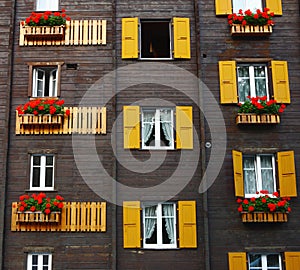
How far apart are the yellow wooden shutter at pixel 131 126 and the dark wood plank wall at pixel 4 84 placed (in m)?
4.65

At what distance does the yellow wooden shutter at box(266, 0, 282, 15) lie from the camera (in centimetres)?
2385

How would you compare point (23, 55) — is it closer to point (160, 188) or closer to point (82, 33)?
point (82, 33)

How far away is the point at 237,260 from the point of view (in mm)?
21031

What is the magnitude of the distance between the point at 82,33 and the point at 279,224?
10.9m

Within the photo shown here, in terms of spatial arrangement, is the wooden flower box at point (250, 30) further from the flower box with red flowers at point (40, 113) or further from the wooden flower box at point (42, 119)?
the wooden flower box at point (42, 119)

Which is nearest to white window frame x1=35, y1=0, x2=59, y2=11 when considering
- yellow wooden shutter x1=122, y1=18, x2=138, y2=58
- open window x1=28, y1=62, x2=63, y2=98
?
open window x1=28, y1=62, x2=63, y2=98

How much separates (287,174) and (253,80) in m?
4.13

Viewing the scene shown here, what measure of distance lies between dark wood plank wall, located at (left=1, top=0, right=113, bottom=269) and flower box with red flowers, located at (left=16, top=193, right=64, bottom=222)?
56 cm

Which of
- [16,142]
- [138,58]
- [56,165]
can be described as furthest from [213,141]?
[16,142]

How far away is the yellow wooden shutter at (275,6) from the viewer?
23848 mm

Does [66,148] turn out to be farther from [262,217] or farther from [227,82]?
[262,217]

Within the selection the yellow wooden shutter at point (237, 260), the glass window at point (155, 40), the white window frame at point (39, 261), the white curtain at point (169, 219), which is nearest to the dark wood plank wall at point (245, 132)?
the yellow wooden shutter at point (237, 260)

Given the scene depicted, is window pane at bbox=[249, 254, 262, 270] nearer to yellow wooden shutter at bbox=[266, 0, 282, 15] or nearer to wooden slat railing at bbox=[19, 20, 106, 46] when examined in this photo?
yellow wooden shutter at bbox=[266, 0, 282, 15]

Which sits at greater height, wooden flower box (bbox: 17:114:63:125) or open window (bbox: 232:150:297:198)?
wooden flower box (bbox: 17:114:63:125)
